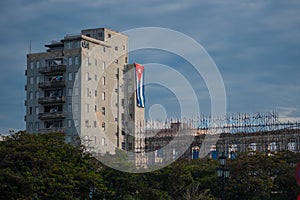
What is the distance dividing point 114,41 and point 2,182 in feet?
151

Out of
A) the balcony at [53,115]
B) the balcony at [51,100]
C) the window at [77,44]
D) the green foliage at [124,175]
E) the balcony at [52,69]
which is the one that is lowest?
the green foliage at [124,175]

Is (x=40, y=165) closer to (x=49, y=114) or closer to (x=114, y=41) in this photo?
(x=49, y=114)

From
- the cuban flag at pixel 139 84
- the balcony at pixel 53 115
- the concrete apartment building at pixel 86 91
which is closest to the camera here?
the balcony at pixel 53 115

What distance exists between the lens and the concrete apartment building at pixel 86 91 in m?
74.2

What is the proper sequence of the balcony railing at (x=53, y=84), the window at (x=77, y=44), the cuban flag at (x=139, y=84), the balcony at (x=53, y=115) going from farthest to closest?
1. the cuban flag at (x=139, y=84)
2. the window at (x=77, y=44)
3. the balcony railing at (x=53, y=84)
4. the balcony at (x=53, y=115)

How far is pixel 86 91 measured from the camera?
74938 mm

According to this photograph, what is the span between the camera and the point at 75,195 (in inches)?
1699

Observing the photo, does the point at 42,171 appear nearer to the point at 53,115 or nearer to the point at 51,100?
the point at 53,115

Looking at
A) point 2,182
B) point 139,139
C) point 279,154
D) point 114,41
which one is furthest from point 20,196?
point 114,41

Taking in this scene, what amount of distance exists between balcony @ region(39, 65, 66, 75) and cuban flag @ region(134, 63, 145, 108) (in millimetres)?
10389

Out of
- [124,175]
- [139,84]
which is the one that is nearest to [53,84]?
[139,84]

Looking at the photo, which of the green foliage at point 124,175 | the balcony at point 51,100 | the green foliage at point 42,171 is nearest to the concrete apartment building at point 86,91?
the balcony at point 51,100

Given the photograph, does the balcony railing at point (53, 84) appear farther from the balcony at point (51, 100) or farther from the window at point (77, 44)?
the window at point (77, 44)

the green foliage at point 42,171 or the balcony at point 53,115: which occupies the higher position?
the balcony at point 53,115
